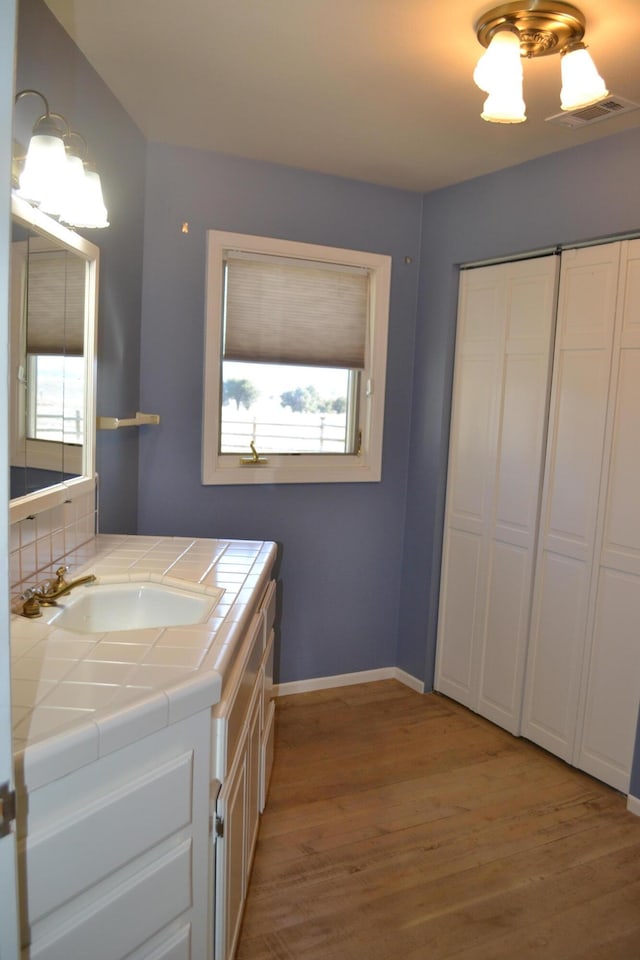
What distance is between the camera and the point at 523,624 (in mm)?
3098

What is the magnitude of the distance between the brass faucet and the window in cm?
134

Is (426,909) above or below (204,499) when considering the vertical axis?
below

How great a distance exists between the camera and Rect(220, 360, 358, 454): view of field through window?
10.8ft

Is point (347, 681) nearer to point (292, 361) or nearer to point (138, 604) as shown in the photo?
point (292, 361)

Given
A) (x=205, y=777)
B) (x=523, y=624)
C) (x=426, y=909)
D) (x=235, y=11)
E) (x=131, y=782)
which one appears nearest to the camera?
(x=131, y=782)

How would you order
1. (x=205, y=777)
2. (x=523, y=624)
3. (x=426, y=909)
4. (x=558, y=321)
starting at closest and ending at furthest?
1. (x=205, y=777)
2. (x=426, y=909)
3. (x=558, y=321)
4. (x=523, y=624)

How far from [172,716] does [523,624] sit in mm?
2135

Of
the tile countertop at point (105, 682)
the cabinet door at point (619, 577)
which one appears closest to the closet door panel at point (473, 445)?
the cabinet door at point (619, 577)

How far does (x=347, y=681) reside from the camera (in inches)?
144

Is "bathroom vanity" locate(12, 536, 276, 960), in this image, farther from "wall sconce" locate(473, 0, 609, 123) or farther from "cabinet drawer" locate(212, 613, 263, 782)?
"wall sconce" locate(473, 0, 609, 123)

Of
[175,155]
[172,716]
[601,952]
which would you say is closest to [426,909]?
[601,952]

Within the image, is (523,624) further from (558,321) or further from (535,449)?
(558,321)

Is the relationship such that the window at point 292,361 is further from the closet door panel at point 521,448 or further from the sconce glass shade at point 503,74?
the sconce glass shade at point 503,74

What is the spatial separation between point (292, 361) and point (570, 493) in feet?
4.54
